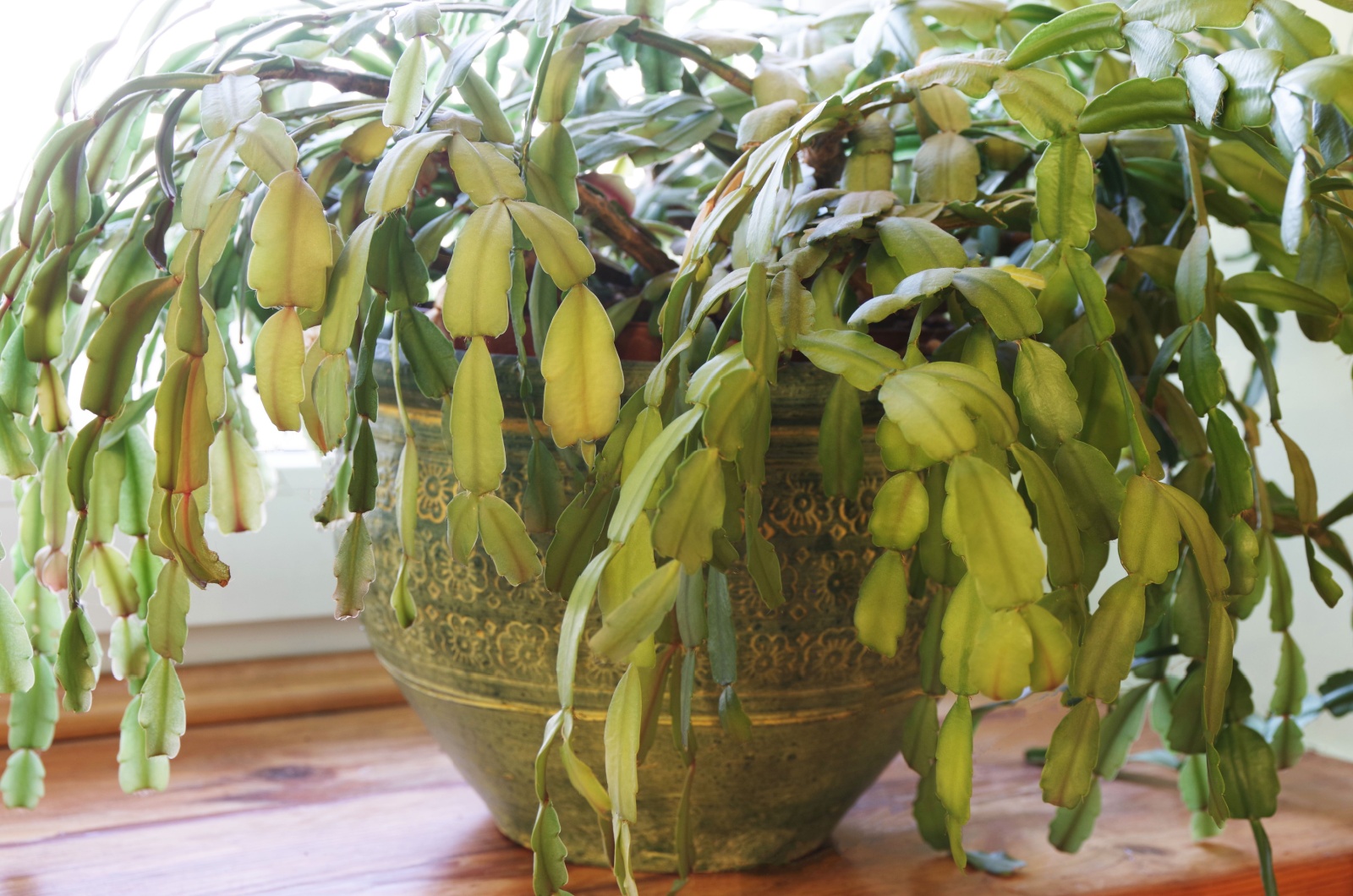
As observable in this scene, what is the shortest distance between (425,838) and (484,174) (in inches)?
19.5

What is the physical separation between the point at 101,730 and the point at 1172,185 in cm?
94

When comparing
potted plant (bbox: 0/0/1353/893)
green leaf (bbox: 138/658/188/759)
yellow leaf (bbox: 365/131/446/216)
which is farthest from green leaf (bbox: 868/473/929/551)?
green leaf (bbox: 138/658/188/759)

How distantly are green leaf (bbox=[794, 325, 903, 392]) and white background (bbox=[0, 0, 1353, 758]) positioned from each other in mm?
720

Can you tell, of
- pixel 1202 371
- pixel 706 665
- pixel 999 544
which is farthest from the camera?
pixel 706 665

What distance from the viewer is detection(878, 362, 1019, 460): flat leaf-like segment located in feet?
1.14

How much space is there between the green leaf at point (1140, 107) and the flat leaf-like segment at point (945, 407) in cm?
13

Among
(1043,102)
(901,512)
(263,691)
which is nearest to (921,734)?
(901,512)

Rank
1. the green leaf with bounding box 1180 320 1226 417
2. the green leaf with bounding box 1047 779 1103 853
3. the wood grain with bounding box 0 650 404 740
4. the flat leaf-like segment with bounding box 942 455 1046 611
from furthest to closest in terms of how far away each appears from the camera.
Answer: the wood grain with bounding box 0 650 404 740
the green leaf with bounding box 1047 779 1103 853
the green leaf with bounding box 1180 320 1226 417
the flat leaf-like segment with bounding box 942 455 1046 611

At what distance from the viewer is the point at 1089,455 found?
42 centimetres

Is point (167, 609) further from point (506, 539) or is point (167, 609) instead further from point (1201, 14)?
point (1201, 14)

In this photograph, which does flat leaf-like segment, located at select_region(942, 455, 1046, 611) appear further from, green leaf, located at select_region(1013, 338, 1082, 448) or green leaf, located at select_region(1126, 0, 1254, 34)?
green leaf, located at select_region(1126, 0, 1254, 34)

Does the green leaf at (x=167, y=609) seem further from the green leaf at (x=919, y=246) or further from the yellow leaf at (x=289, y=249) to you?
the green leaf at (x=919, y=246)

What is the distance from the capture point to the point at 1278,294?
51cm

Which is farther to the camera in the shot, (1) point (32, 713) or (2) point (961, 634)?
(1) point (32, 713)
